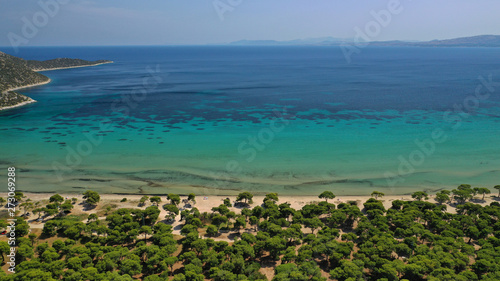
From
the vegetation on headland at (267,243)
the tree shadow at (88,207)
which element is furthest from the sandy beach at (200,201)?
the vegetation on headland at (267,243)

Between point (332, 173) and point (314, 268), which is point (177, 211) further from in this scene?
point (332, 173)

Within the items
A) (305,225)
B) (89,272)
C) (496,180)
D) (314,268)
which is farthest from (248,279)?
(496,180)

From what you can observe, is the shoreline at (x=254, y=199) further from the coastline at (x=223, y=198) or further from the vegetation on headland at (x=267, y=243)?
the vegetation on headland at (x=267, y=243)

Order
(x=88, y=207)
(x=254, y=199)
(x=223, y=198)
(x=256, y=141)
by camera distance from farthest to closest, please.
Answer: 1. (x=256, y=141)
2. (x=223, y=198)
3. (x=254, y=199)
4. (x=88, y=207)

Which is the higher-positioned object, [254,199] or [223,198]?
[254,199]

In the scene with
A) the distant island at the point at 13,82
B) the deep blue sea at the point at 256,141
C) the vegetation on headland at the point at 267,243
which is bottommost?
the vegetation on headland at the point at 267,243

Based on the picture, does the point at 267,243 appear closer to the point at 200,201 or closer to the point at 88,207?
the point at 200,201

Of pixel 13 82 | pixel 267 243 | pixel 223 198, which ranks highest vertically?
pixel 13 82

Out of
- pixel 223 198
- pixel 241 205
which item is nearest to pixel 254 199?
pixel 241 205

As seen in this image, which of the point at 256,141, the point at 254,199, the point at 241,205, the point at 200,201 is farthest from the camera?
the point at 256,141

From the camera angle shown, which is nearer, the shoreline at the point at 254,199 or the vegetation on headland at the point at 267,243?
the vegetation on headland at the point at 267,243
